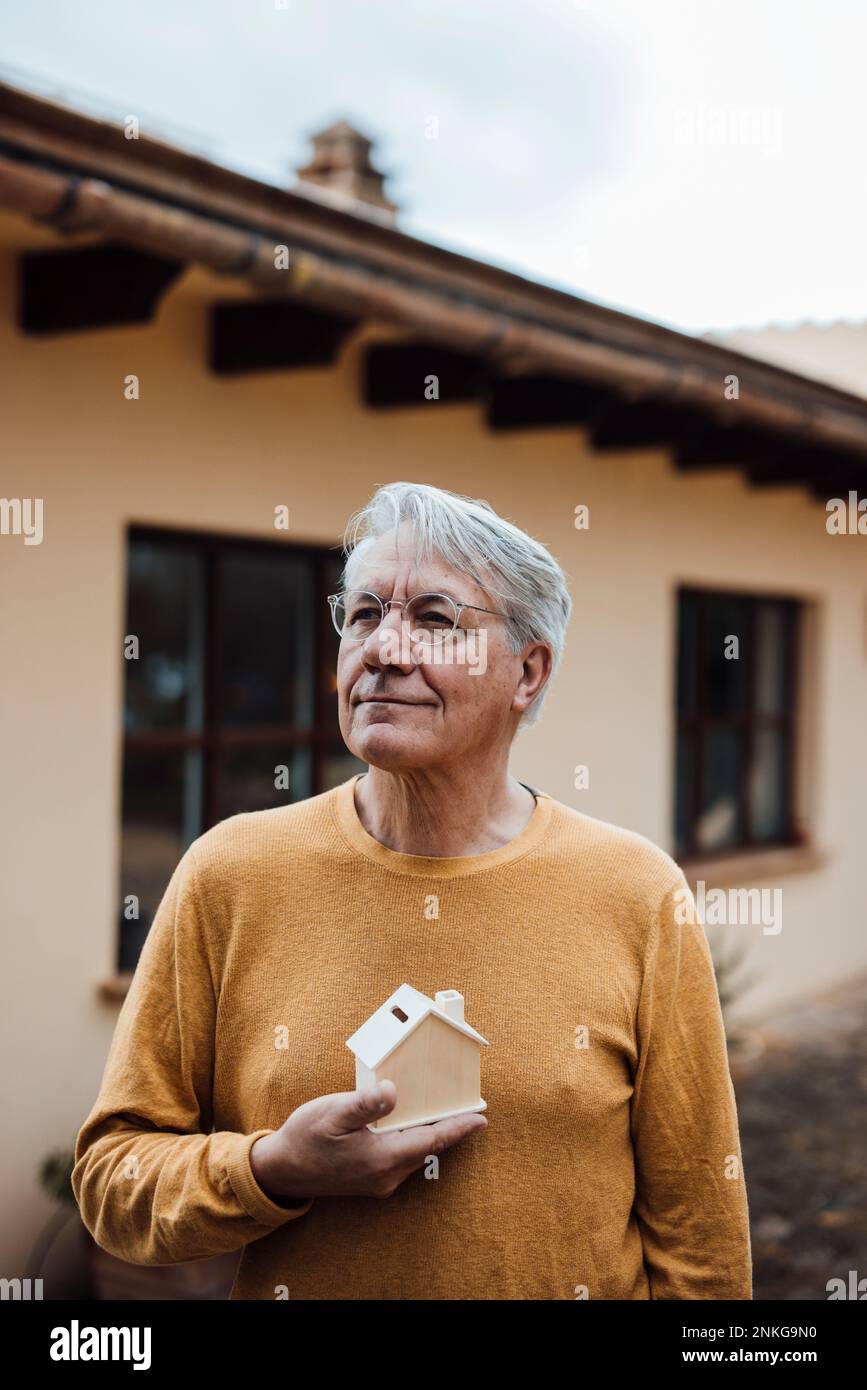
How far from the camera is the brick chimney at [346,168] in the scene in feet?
17.1

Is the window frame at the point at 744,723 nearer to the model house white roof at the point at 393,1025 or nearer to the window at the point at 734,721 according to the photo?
the window at the point at 734,721

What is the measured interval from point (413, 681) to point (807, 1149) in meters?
4.16

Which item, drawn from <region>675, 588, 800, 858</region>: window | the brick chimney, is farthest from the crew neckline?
<region>675, 588, 800, 858</region>: window

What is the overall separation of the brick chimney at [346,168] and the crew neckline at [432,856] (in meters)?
4.30

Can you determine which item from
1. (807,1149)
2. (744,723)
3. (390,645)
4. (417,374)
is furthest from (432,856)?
(744,723)

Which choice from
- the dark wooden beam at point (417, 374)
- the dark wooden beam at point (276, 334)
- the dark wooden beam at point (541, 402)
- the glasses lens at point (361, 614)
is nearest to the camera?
the glasses lens at point (361, 614)

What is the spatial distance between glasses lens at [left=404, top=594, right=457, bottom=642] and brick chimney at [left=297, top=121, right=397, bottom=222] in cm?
424

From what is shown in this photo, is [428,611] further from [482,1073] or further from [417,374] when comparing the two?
[417,374]

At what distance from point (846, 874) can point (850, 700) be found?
1.08 m

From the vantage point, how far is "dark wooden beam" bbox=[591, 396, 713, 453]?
15.1 ft

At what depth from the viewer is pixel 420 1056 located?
4.03 feet

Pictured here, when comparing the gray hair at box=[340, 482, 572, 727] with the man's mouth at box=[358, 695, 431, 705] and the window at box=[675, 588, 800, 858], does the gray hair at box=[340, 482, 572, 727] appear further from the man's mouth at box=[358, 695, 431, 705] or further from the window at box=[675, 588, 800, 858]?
the window at box=[675, 588, 800, 858]

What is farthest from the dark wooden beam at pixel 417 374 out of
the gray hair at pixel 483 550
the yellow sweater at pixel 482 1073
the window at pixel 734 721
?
the yellow sweater at pixel 482 1073
